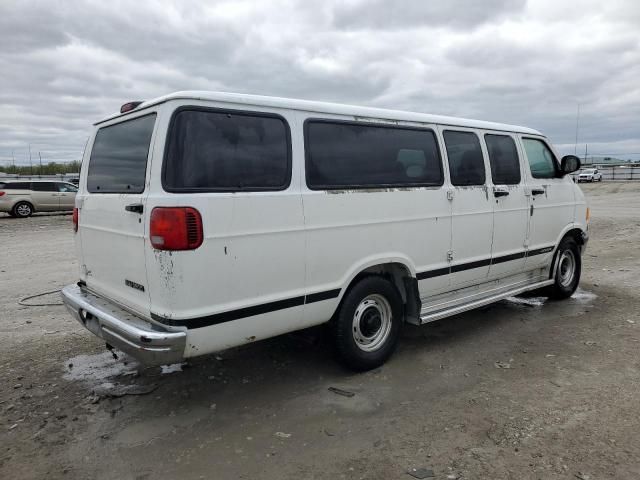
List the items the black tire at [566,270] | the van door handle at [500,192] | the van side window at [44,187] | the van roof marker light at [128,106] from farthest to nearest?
1. the van side window at [44,187]
2. the black tire at [566,270]
3. the van door handle at [500,192]
4. the van roof marker light at [128,106]

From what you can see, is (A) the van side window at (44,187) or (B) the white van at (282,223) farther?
(A) the van side window at (44,187)

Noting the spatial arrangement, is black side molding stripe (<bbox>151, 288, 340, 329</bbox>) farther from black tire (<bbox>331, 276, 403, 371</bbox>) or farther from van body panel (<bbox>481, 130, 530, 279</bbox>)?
van body panel (<bbox>481, 130, 530, 279</bbox>)

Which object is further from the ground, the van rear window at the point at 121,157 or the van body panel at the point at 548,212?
the van rear window at the point at 121,157

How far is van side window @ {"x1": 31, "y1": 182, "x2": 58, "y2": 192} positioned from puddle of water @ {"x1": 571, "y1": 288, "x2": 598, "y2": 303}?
20.9 meters

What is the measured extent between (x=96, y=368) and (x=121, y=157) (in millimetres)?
1971

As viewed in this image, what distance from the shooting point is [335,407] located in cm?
377

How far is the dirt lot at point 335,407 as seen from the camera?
305 centimetres

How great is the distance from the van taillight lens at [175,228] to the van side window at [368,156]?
1.02 m

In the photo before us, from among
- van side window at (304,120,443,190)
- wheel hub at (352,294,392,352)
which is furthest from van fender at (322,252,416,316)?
van side window at (304,120,443,190)

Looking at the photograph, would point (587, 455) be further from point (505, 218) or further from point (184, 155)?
point (184, 155)

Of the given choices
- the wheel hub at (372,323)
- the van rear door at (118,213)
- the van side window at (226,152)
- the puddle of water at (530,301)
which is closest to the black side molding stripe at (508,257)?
the puddle of water at (530,301)

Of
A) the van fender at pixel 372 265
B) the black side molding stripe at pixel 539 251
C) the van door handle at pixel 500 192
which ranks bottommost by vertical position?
the black side molding stripe at pixel 539 251

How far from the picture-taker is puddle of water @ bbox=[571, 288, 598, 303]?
6.64 m

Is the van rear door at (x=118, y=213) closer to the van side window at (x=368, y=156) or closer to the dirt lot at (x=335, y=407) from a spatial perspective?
the dirt lot at (x=335, y=407)
